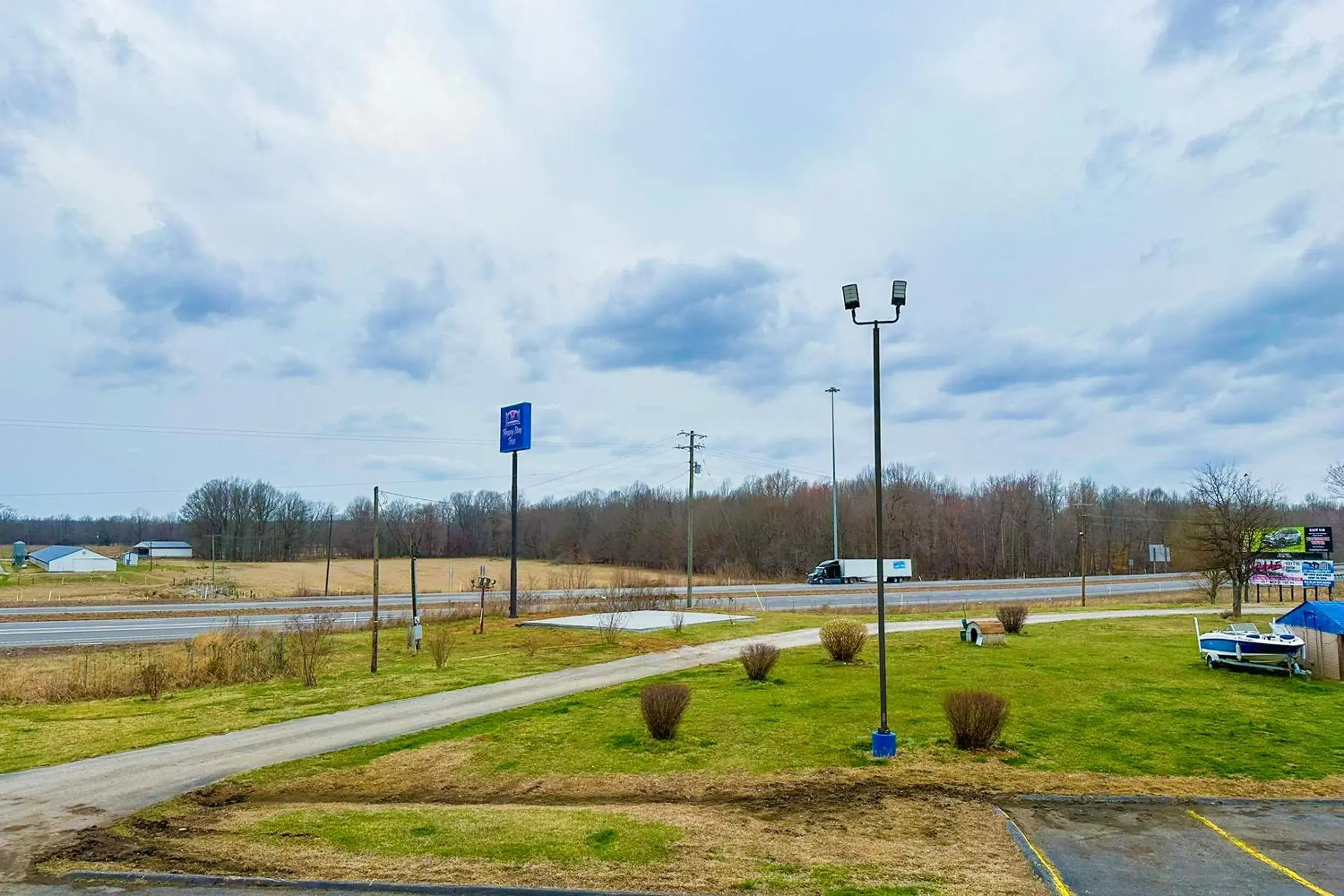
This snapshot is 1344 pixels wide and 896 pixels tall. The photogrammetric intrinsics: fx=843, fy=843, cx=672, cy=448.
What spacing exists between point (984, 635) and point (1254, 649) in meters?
7.43

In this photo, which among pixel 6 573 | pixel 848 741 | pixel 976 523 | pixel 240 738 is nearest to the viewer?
pixel 848 741

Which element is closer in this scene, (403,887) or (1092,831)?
(403,887)

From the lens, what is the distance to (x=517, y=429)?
3866cm

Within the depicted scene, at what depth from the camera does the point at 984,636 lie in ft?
81.1

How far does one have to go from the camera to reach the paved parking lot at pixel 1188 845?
7.39 meters

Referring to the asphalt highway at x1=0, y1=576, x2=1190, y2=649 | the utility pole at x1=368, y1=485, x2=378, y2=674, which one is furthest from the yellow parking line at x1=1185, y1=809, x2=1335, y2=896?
the asphalt highway at x1=0, y1=576, x2=1190, y2=649

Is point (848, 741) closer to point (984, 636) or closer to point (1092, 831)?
point (1092, 831)

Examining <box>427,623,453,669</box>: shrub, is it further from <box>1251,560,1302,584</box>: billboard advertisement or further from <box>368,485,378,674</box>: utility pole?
<box>1251,560,1302,584</box>: billboard advertisement

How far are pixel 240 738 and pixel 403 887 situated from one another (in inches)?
343

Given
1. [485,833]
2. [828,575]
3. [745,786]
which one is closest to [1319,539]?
[828,575]

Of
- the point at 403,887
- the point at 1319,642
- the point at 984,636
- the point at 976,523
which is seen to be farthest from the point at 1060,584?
the point at 403,887

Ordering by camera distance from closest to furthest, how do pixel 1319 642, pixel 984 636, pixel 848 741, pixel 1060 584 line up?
pixel 848 741 → pixel 1319 642 → pixel 984 636 → pixel 1060 584

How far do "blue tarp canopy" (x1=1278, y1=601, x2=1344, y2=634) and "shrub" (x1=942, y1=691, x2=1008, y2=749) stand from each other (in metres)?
10.4

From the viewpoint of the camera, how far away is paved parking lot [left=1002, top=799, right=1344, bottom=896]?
739cm
